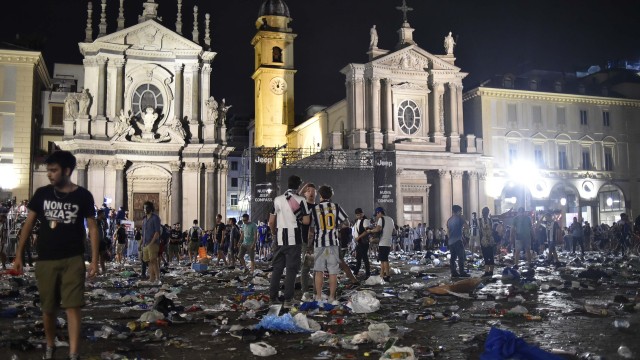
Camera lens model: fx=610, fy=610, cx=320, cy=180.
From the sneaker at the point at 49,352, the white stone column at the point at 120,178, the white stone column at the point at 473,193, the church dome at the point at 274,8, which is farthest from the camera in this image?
the church dome at the point at 274,8

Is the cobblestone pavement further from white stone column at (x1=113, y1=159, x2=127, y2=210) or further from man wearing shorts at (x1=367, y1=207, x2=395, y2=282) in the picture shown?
white stone column at (x1=113, y1=159, x2=127, y2=210)

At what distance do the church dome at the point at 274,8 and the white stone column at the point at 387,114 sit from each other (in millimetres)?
16494

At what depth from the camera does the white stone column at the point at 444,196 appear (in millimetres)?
43844

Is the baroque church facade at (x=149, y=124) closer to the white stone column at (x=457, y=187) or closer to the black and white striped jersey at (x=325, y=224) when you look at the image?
the white stone column at (x=457, y=187)

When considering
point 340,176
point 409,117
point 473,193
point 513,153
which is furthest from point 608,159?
point 340,176

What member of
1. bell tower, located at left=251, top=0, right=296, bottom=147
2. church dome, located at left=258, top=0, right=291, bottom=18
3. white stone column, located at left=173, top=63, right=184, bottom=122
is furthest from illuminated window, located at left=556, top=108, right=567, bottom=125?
white stone column, located at left=173, top=63, right=184, bottom=122

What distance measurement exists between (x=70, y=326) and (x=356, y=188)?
1265 inches

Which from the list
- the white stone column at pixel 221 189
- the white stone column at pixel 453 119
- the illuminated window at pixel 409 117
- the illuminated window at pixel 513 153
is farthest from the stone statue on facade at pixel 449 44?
the white stone column at pixel 221 189

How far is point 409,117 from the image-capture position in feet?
151

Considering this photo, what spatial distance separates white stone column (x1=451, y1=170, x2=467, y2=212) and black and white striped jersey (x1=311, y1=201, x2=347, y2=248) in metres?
35.0

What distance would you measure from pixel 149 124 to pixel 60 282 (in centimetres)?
3520

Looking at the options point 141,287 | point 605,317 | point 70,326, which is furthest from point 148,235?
point 605,317

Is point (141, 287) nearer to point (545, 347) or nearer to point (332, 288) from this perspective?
point (332, 288)

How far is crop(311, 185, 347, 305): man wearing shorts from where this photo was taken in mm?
10445
